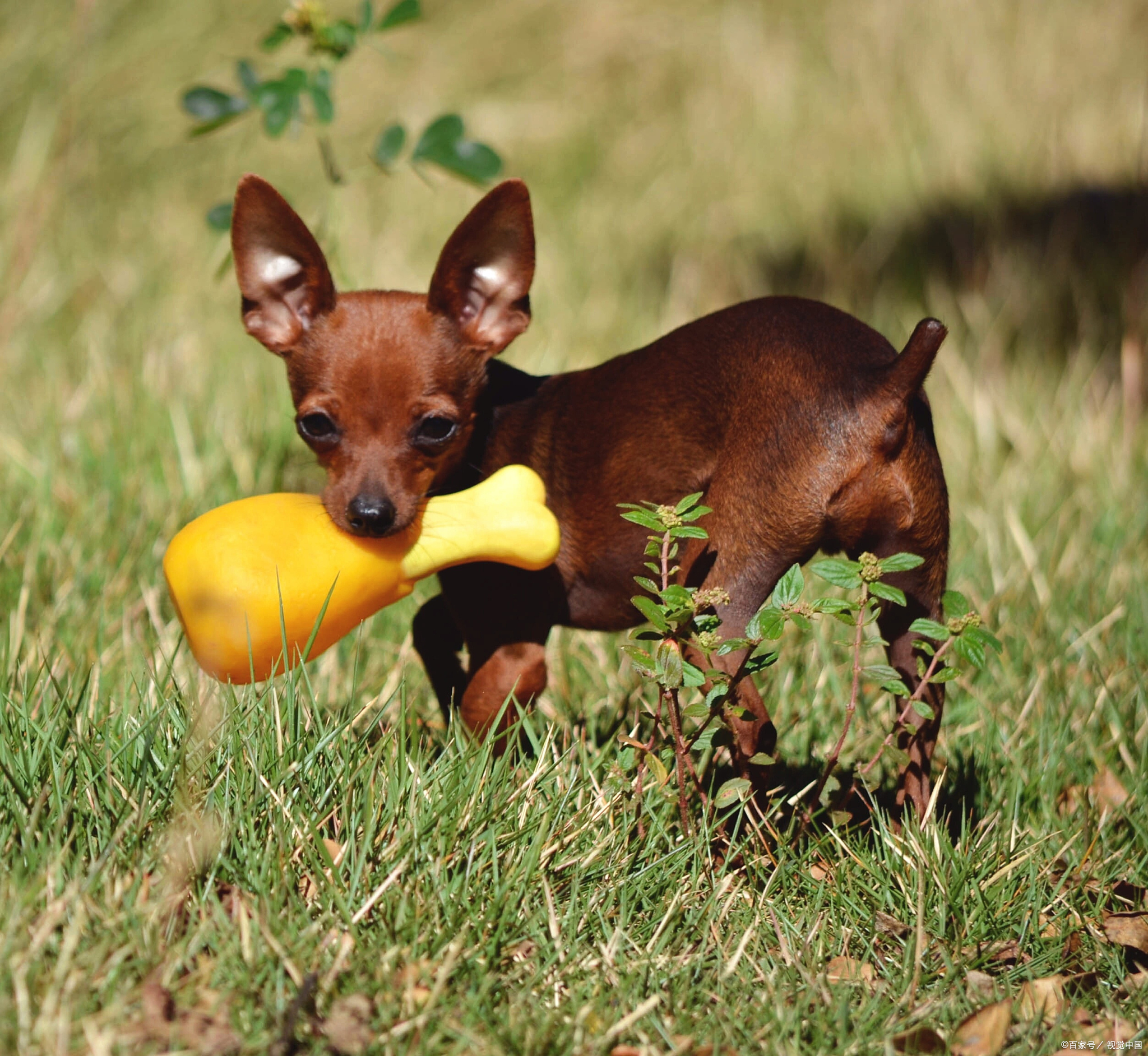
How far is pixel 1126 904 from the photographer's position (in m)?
2.81

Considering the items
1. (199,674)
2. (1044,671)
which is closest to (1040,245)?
(1044,671)

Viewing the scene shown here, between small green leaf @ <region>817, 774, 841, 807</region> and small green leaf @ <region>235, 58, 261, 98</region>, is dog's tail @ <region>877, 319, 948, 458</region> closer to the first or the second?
small green leaf @ <region>817, 774, 841, 807</region>

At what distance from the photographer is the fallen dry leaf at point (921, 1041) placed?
2.21 m

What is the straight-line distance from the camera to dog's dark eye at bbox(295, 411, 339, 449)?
9.17 ft

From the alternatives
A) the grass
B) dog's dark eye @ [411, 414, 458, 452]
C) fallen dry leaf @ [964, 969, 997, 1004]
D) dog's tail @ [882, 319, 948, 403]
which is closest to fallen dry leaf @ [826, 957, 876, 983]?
the grass

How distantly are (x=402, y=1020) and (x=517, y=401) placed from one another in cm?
161

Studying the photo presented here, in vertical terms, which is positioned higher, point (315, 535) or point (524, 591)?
point (315, 535)

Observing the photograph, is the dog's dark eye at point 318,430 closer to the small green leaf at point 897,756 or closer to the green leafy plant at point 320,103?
the green leafy plant at point 320,103

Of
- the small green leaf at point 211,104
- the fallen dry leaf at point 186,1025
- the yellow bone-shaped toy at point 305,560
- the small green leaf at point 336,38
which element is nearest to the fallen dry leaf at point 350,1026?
the fallen dry leaf at point 186,1025

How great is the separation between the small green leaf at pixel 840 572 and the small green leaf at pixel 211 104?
90.9 inches

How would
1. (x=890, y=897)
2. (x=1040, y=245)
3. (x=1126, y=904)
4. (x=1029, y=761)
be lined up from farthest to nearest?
(x=1040, y=245) < (x=1029, y=761) < (x=1126, y=904) < (x=890, y=897)

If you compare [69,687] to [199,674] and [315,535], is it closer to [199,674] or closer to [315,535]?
[199,674]

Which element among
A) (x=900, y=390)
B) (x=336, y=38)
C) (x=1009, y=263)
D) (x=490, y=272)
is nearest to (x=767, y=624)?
(x=900, y=390)

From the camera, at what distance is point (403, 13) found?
3535 millimetres
